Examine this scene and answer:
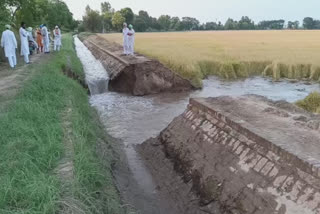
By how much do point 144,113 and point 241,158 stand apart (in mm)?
6961

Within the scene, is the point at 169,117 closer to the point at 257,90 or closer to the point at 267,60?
the point at 257,90

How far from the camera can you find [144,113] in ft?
40.2

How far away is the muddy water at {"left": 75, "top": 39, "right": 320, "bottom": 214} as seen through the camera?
6320 mm

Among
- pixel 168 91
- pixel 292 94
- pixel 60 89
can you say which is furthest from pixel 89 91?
pixel 292 94

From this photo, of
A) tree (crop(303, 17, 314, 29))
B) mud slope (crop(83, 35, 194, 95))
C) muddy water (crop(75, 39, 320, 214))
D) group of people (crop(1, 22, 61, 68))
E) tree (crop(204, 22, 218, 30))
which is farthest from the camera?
tree (crop(303, 17, 314, 29))

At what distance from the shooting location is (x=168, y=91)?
15.9m

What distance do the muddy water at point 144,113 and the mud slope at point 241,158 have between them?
28 cm

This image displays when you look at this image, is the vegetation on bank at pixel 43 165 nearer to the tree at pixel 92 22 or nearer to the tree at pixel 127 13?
the tree at pixel 92 22

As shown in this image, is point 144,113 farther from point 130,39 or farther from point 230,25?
point 230,25

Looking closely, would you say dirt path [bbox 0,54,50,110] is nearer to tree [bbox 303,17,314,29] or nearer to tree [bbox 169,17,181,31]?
tree [bbox 169,17,181,31]

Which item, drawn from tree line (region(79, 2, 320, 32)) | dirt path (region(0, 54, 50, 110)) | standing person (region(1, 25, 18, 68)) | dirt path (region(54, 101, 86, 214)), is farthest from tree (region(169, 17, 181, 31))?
dirt path (region(54, 101, 86, 214))

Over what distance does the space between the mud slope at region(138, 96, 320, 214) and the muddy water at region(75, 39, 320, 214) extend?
0.91 ft

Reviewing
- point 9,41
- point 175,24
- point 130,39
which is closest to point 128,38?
point 130,39

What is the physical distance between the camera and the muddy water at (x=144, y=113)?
20.7 ft
